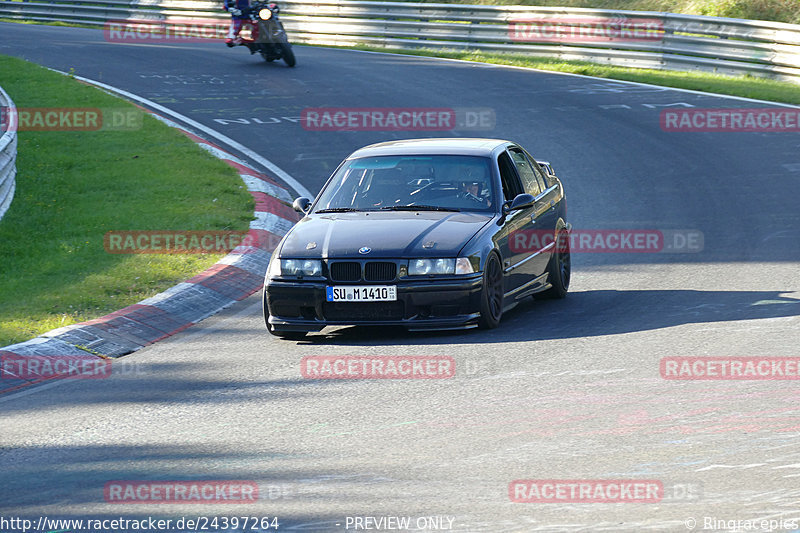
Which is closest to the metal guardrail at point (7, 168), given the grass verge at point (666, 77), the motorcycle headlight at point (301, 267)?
the motorcycle headlight at point (301, 267)

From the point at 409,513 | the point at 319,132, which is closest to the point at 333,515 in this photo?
the point at 409,513

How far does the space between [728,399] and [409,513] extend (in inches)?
102

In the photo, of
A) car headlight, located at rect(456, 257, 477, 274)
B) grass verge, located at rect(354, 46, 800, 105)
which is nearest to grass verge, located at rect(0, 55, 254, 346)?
car headlight, located at rect(456, 257, 477, 274)

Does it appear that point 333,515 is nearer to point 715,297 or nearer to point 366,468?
point 366,468

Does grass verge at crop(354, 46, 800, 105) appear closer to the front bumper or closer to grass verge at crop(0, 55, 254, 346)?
grass verge at crop(0, 55, 254, 346)

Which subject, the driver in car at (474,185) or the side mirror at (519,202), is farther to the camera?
the driver in car at (474,185)

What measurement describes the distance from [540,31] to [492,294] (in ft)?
62.8

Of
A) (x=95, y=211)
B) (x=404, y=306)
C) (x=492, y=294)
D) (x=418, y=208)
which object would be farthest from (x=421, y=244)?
(x=95, y=211)

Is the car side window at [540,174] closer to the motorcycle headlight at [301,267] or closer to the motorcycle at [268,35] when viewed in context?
the motorcycle headlight at [301,267]

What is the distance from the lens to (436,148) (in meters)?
10.5

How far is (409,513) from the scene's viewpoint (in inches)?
208

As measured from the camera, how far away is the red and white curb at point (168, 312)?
345 inches

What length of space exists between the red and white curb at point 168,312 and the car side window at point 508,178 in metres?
2.65

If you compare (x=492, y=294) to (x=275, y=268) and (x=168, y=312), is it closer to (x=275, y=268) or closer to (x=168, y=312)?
(x=275, y=268)
